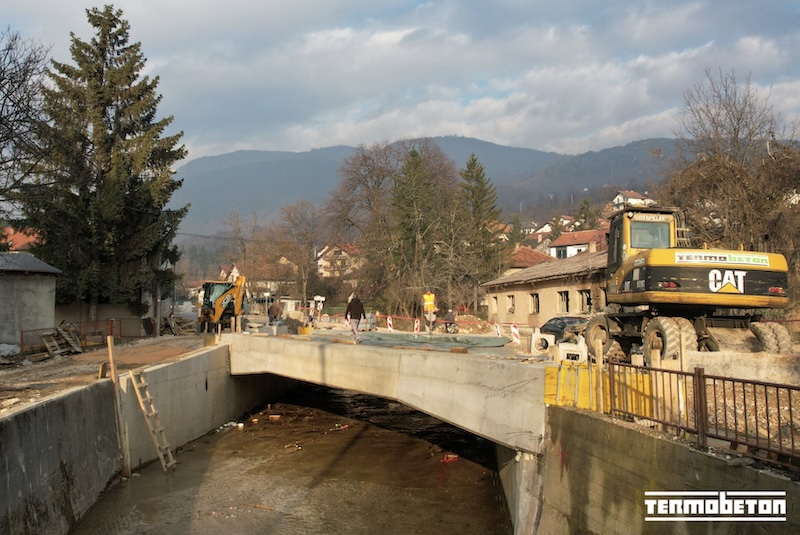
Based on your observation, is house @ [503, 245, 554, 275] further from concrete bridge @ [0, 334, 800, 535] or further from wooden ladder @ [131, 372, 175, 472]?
wooden ladder @ [131, 372, 175, 472]

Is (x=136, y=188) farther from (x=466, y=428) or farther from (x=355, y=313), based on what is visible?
(x=466, y=428)

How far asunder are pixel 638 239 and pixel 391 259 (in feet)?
124

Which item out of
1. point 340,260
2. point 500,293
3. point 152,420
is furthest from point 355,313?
point 340,260

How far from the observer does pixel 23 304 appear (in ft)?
80.7

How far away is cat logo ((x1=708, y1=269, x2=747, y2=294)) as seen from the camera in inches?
453

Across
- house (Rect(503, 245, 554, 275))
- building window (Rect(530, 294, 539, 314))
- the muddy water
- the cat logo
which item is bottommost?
the muddy water

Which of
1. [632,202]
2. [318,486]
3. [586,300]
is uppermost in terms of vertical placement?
[632,202]

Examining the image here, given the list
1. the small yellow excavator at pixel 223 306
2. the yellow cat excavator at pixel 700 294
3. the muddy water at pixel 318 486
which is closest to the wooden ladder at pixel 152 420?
the muddy water at pixel 318 486

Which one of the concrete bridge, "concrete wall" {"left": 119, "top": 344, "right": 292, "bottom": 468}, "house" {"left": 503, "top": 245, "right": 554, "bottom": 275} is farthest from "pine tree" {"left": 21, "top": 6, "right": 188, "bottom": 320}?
"house" {"left": 503, "top": 245, "right": 554, "bottom": 275}

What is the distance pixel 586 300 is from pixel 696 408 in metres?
24.5

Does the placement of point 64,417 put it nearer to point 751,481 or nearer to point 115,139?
point 751,481

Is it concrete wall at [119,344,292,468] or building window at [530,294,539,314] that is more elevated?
building window at [530,294,539,314]

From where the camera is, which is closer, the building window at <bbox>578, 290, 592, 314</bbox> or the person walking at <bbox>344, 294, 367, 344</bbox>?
the person walking at <bbox>344, 294, 367, 344</bbox>

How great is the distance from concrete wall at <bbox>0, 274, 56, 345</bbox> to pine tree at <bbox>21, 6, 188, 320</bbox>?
13.2 feet
